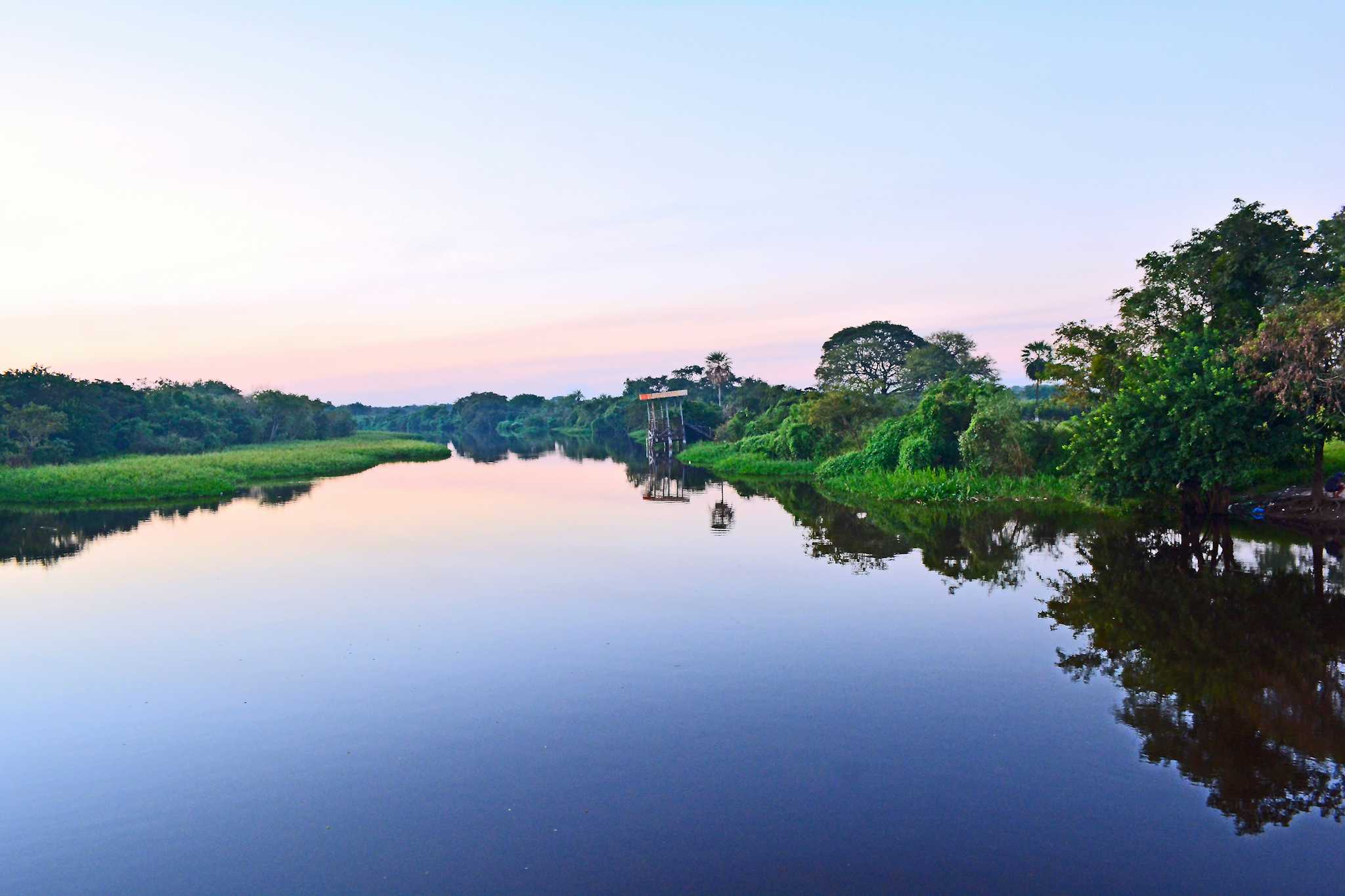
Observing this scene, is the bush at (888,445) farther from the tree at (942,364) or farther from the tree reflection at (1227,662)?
the tree at (942,364)

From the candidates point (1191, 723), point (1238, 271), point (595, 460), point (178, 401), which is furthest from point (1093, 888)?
point (178, 401)

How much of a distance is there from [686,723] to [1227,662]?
8376mm

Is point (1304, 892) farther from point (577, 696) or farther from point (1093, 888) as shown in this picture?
point (577, 696)

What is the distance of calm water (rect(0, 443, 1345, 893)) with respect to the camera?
7031mm

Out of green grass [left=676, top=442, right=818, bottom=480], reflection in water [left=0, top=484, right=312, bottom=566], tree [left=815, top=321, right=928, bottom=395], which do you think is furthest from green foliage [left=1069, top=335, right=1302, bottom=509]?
tree [left=815, top=321, right=928, bottom=395]

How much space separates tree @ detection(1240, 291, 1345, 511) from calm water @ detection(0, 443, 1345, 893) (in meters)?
3.49

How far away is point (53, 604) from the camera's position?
17000 mm

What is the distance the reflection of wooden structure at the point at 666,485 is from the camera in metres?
36.1

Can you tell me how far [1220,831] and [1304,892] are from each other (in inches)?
34.8

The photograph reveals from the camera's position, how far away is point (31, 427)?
4822 cm

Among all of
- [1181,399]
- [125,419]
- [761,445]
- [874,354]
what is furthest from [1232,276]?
Result: [125,419]

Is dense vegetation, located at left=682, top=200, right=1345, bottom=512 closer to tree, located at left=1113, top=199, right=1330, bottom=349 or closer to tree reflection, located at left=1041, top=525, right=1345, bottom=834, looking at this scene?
tree, located at left=1113, top=199, right=1330, bottom=349

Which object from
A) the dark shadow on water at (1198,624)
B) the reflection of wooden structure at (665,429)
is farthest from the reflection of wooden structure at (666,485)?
the dark shadow on water at (1198,624)

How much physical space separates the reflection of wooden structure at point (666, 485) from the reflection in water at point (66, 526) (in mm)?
17515
